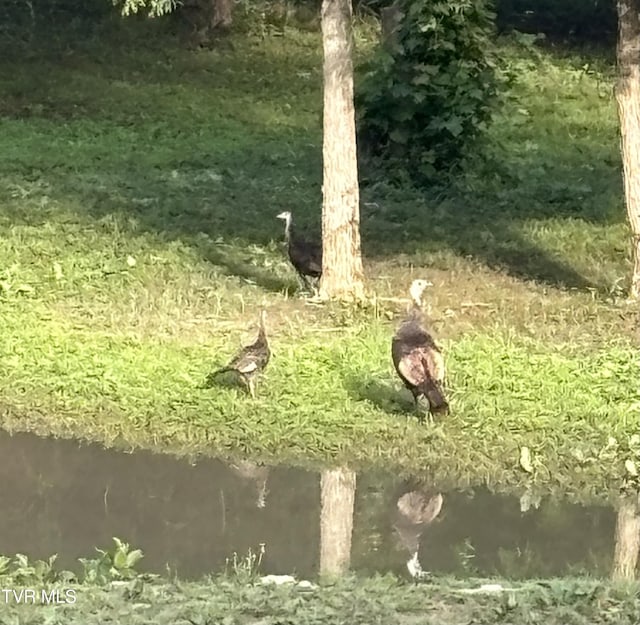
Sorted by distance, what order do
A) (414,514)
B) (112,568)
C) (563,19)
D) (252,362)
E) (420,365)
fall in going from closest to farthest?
1. (112,568)
2. (414,514)
3. (420,365)
4. (252,362)
5. (563,19)

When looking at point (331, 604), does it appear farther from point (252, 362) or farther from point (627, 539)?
point (252, 362)

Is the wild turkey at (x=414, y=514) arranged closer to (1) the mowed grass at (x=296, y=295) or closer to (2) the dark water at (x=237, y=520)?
(2) the dark water at (x=237, y=520)

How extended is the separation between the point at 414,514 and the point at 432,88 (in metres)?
9.20

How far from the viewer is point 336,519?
6.72 metres

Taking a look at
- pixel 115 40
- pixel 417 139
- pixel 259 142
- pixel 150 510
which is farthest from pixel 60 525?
pixel 115 40

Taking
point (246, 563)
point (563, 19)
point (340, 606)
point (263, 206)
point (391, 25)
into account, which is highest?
point (563, 19)

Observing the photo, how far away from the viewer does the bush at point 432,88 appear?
1503cm

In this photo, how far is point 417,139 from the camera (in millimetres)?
15203

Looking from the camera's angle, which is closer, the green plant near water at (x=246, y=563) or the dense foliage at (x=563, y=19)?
the green plant near water at (x=246, y=563)

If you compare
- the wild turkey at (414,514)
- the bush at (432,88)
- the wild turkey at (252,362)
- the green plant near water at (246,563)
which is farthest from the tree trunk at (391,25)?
the green plant near water at (246,563)

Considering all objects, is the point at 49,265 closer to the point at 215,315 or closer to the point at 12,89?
the point at 215,315

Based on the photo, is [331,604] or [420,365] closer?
[331,604]

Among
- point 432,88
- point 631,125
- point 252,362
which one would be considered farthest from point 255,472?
point 432,88

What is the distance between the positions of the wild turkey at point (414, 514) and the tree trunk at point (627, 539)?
0.91 metres
